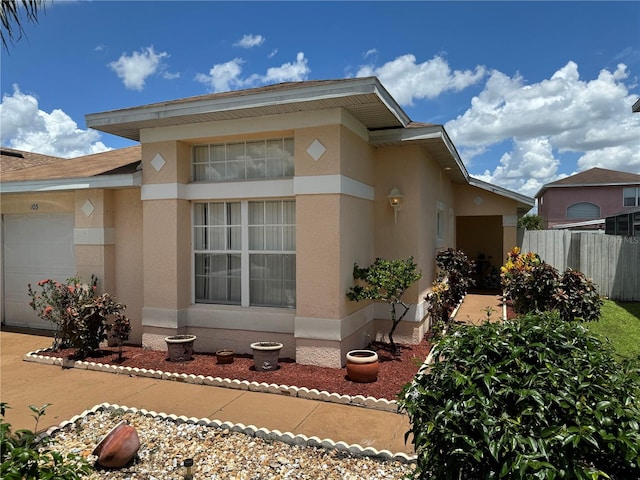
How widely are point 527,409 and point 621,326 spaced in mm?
10125

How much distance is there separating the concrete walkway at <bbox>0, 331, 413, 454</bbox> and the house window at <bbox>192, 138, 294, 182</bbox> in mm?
3927

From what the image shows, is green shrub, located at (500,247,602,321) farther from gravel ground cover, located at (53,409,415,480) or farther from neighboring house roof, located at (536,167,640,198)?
neighboring house roof, located at (536,167,640,198)

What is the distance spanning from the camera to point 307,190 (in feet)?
23.9

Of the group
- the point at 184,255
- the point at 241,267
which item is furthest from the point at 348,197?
the point at 184,255

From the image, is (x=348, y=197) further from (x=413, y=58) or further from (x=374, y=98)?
(x=413, y=58)

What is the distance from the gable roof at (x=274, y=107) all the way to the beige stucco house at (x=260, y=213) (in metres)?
0.02

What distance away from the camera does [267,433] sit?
485cm

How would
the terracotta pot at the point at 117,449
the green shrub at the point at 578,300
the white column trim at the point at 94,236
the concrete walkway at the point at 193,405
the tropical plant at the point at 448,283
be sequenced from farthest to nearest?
1. the tropical plant at the point at 448,283
2. the white column trim at the point at 94,236
3. the green shrub at the point at 578,300
4. the concrete walkway at the point at 193,405
5. the terracotta pot at the point at 117,449

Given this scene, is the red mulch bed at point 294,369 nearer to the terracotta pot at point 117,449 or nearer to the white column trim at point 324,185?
the terracotta pot at point 117,449

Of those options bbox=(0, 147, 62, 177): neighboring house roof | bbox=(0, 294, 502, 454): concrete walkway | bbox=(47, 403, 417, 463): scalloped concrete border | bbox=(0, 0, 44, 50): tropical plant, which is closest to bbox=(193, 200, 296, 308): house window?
bbox=(0, 294, 502, 454): concrete walkway

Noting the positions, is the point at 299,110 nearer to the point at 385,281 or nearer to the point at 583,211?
the point at 385,281

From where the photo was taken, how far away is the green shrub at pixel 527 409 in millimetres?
2320

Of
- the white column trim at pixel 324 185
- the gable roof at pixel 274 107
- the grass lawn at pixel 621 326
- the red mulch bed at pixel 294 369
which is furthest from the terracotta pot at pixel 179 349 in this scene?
the grass lawn at pixel 621 326

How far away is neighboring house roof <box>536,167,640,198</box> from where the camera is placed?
33.3 m
